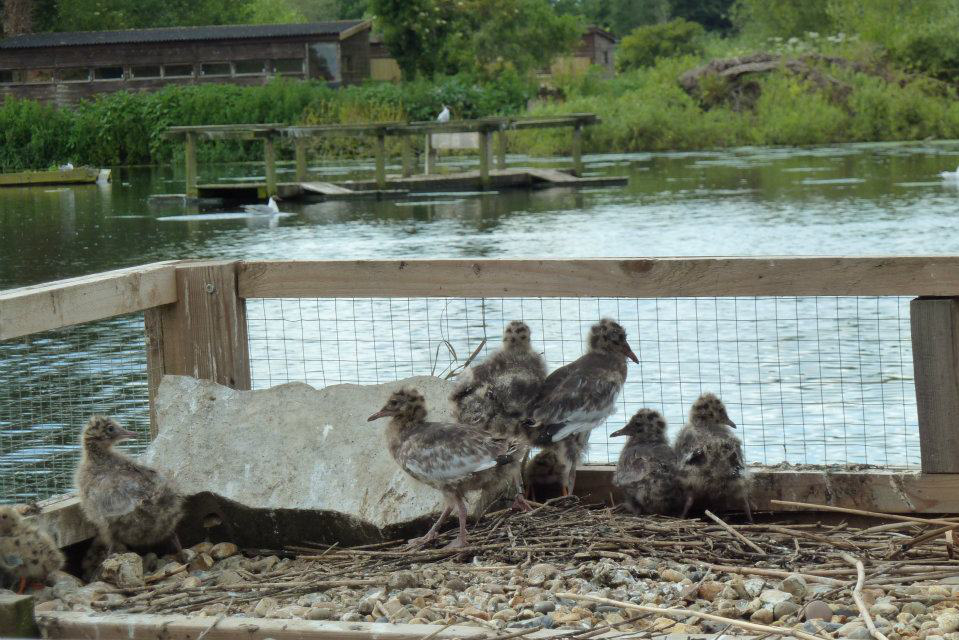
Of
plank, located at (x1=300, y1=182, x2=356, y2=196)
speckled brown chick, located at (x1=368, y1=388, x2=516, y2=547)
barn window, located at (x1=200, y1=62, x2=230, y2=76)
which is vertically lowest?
speckled brown chick, located at (x1=368, y1=388, x2=516, y2=547)

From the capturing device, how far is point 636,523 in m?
5.95

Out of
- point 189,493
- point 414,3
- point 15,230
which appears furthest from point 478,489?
point 414,3

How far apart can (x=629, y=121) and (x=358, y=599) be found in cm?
4733

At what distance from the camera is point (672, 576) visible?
5.26 m

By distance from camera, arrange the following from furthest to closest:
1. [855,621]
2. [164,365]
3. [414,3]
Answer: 1. [414,3]
2. [164,365]
3. [855,621]

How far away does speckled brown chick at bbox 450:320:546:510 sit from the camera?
6398mm

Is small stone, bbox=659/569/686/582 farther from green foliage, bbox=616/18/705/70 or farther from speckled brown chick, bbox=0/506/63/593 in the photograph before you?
green foliage, bbox=616/18/705/70

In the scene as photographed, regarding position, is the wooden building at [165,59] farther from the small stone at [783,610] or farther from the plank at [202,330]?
the small stone at [783,610]

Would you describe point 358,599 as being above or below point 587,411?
below

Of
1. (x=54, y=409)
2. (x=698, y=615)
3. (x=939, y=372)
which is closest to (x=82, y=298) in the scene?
(x=698, y=615)

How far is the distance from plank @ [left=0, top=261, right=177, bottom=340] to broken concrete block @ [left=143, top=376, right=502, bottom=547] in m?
0.44

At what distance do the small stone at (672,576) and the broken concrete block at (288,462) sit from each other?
123 cm

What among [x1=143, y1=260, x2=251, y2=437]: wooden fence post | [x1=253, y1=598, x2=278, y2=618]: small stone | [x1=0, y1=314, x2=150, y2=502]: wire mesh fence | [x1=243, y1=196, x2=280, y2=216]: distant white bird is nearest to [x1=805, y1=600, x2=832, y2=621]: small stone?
[x1=253, y1=598, x2=278, y2=618]: small stone

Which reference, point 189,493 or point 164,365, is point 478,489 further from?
point 164,365
